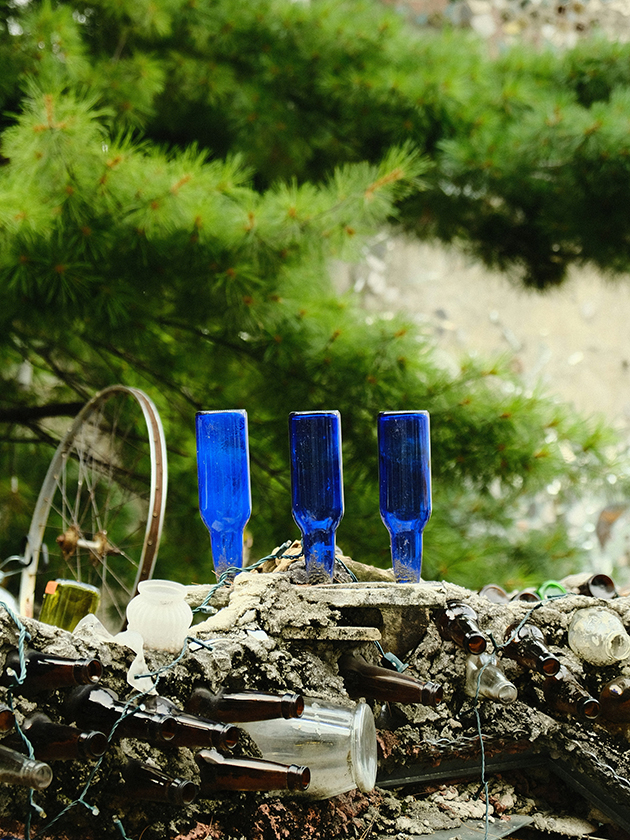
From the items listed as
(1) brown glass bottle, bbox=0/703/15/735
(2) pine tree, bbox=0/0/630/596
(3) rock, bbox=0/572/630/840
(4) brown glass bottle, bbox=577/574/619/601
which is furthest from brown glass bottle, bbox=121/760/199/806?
(2) pine tree, bbox=0/0/630/596

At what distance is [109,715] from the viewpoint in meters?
0.70

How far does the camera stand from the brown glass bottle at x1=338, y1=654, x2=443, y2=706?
86 centimetres

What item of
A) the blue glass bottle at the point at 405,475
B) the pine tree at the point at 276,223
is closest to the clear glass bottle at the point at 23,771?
the blue glass bottle at the point at 405,475

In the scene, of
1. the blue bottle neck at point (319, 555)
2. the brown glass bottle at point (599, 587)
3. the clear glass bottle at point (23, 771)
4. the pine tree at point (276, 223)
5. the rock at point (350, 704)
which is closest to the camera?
the clear glass bottle at point (23, 771)

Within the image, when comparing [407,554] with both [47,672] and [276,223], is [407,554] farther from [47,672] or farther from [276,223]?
[276,223]

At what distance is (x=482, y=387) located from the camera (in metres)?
2.03

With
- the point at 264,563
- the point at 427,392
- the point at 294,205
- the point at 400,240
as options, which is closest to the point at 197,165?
the point at 294,205

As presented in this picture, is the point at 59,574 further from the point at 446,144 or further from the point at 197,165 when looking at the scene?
the point at 446,144

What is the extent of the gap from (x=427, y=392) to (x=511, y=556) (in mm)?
978

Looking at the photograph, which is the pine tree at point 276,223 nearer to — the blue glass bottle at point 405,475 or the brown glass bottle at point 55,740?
the blue glass bottle at point 405,475

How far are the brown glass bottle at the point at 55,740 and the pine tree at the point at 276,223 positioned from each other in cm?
123

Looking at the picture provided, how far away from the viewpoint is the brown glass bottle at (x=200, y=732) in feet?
2.29

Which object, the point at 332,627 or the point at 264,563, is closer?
the point at 332,627

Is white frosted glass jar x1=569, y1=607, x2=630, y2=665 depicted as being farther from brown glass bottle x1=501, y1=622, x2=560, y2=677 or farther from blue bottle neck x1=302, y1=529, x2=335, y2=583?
blue bottle neck x1=302, y1=529, x2=335, y2=583
